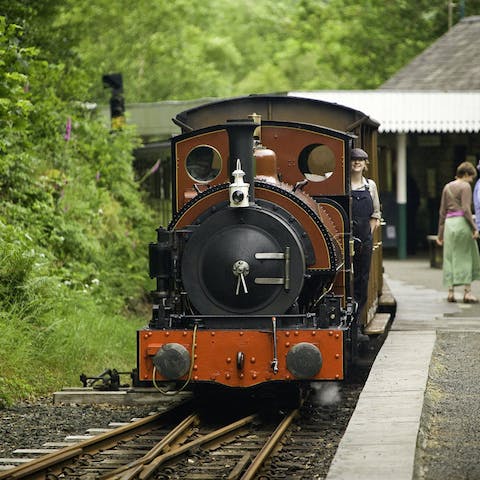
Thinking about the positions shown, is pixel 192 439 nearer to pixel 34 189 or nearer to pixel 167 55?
pixel 34 189

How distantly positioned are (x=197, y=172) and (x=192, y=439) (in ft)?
7.38

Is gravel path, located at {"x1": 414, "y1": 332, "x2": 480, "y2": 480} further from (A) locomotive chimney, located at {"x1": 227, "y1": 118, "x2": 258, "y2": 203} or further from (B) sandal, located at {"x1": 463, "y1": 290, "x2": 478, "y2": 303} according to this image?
(B) sandal, located at {"x1": 463, "y1": 290, "x2": 478, "y2": 303}

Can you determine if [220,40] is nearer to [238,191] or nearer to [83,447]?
[238,191]

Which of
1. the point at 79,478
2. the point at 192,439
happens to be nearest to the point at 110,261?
the point at 192,439

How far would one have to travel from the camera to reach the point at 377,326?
39.7ft

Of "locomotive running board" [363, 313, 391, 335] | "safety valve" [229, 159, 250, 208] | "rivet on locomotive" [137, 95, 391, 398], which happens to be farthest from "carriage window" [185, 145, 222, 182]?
"locomotive running board" [363, 313, 391, 335]

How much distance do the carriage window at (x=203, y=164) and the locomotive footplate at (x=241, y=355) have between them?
1.43 m

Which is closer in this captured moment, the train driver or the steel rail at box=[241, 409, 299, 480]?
the steel rail at box=[241, 409, 299, 480]

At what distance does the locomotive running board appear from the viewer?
457 inches

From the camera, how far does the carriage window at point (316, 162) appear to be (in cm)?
1028

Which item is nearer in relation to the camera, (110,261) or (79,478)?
(79,478)

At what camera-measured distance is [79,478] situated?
789 centimetres

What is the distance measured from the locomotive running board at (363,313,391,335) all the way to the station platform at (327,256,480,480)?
0.18 m

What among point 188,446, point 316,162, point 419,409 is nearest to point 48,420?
point 188,446
